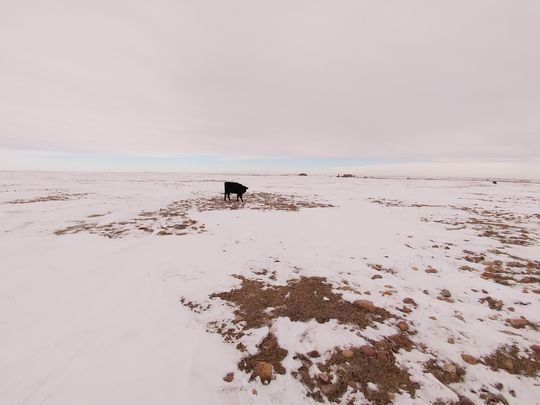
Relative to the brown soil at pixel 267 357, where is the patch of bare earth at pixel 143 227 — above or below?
above

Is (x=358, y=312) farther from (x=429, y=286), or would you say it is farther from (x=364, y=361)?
(x=429, y=286)

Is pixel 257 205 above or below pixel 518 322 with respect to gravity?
below

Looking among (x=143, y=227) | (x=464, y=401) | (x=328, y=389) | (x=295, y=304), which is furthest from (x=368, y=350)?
(x=143, y=227)

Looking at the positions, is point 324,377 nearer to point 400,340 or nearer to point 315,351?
point 315,351

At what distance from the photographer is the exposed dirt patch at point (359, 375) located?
3.12 m

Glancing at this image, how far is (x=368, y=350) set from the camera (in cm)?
377

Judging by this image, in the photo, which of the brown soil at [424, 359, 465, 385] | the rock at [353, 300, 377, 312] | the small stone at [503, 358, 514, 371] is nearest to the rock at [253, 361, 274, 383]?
the brown soil at [424, 359, 465, 385]

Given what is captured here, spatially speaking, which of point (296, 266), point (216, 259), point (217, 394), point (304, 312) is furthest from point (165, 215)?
point (217, 394)

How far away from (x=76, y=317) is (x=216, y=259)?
130 inches

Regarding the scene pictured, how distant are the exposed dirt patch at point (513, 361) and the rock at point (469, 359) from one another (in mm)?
124

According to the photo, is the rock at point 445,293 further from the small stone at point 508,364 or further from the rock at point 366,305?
the small stone at point 508,364

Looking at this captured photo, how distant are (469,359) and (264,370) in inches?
106

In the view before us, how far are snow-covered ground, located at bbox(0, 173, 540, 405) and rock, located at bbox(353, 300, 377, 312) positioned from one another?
26mm

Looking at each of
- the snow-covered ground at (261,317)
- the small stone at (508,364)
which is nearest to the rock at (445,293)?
the snow-covered ground at (261,317)
